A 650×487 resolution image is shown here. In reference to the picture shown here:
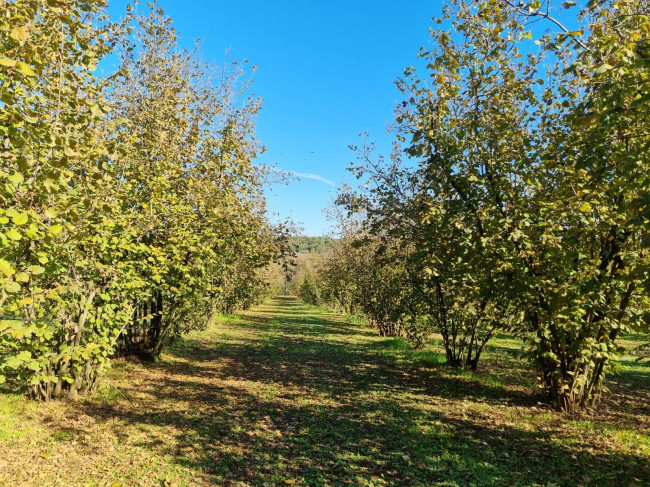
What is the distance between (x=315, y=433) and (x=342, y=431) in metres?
0.52

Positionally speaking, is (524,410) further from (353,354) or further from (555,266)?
(353,354)

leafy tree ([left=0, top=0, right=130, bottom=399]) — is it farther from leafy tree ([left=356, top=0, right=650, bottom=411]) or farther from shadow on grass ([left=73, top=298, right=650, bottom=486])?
leafy tree ([left=356, top=0, right=650, bottom=411])

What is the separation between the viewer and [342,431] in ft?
22.8

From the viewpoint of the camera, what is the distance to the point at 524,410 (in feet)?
26.9

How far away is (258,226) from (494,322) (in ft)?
29.5

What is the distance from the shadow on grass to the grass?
29 millimetres

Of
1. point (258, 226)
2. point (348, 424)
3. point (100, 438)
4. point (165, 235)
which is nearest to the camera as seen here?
point (100, 438)

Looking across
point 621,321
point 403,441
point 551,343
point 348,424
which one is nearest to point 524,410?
point 551,343

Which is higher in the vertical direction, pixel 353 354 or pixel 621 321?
pixel 621 321

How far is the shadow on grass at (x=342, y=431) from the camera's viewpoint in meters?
5.41

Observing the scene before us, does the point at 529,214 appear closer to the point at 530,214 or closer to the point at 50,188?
the point at 530,214

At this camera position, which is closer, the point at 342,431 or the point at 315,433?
the point at 315,433

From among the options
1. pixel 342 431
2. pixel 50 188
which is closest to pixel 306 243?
pixel 342 431

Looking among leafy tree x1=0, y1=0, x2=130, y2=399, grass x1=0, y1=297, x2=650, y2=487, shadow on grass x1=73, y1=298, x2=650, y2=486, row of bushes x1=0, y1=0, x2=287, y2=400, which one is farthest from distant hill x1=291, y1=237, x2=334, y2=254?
leafy tree x1=0, y1=0, x2=130, y2=399
